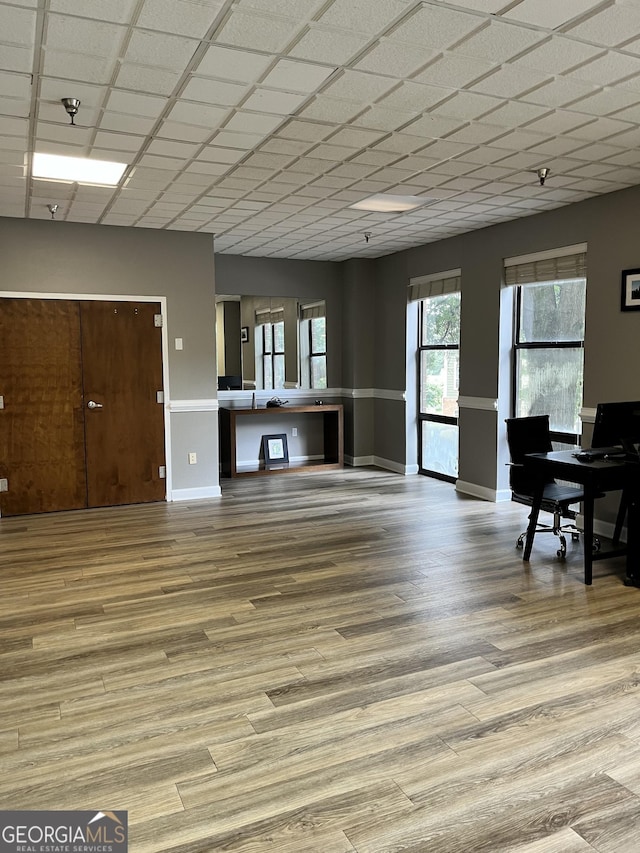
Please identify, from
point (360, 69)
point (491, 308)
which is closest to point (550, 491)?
point (491, 308)

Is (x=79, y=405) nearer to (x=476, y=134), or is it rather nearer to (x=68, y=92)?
(x=68, y=92)

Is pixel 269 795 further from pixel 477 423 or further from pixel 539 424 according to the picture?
pixel 477 423

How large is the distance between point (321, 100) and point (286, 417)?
5420mm

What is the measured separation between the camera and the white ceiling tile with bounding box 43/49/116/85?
8.91 feet

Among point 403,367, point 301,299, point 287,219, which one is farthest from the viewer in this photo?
point 301,299

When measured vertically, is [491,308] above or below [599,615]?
above

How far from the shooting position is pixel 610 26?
8.27ft

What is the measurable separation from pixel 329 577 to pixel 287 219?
333 centimetres

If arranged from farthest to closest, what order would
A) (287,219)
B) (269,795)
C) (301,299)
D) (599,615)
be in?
(301,299) < (287,219) < (599,615) < (269,795)

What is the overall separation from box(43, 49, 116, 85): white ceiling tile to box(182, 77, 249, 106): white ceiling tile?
36cm

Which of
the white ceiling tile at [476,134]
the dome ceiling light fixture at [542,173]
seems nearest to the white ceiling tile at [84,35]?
the white ceiling tile at [476,134]

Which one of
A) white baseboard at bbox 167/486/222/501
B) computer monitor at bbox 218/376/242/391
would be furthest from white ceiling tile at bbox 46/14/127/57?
computer monitor at bbox 218/376/242/391

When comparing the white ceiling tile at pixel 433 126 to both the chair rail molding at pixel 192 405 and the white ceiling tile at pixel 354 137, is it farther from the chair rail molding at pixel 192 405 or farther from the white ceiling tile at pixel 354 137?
the chair rail molding at pixel 192 405

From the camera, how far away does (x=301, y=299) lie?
8531 millimetres
